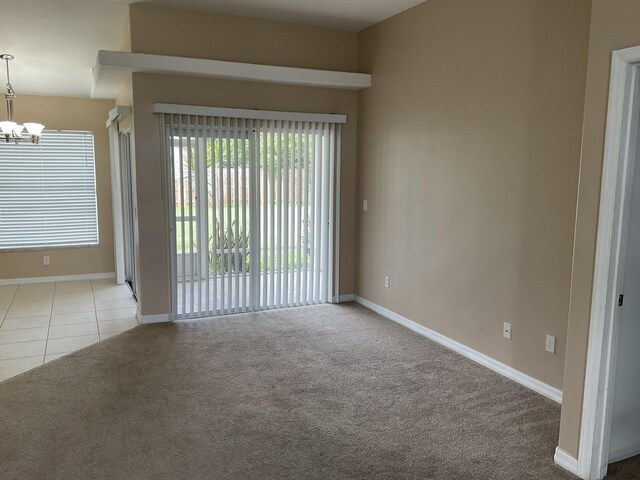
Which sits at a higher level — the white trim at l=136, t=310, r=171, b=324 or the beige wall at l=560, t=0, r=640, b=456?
the beige wall at l=560, t=0, r=640, b=456

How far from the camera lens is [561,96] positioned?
125 inches

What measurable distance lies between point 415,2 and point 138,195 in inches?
123

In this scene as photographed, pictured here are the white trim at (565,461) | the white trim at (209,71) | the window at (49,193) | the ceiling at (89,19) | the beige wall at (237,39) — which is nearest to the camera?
the white trim at (565,461)

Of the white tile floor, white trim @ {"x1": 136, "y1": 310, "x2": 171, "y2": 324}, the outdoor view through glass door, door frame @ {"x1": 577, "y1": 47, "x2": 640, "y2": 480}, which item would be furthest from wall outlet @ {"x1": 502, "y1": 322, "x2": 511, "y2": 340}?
the white tile floor

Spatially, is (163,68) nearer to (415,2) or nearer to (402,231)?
(415,2)

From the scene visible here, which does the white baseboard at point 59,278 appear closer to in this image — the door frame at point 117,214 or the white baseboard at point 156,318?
the door frame at point 117,214

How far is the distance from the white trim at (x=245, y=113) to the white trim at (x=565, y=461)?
12.5 feet

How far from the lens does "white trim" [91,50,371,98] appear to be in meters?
4.34

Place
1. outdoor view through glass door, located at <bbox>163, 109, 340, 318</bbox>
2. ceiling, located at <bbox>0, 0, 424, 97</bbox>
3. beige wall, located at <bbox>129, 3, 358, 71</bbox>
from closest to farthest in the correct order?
ceiling, located at <bbox>0, 0, 424, 97</bbox> → beige wall, located at <bbox>129, 3, 358, 71</bbox> → outdoor view through glass door, located at <bbox>163, 109, 340, 318</bbox>

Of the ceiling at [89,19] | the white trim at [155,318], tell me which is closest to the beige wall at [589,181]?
the ceiling at [89,19]

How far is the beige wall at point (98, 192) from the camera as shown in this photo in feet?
22.6

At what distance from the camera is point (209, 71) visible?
15.3 ft

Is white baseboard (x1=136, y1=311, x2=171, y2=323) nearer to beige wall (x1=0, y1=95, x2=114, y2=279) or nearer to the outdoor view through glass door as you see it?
the outdoor view through glass door

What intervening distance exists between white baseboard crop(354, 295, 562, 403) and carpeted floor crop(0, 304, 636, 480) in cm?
9
